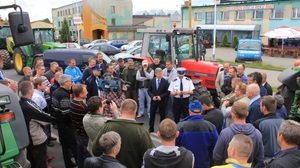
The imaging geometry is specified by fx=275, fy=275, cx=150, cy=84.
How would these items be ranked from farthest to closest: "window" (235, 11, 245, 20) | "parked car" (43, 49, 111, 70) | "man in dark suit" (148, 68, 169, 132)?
1. "window" (235, 11, 245, 20)
2. "parked car" (43, 49, 111, 70)
3. "man in dark suit" (148, 68, 169, 132)

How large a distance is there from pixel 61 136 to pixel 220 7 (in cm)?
3697

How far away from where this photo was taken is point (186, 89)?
255 inches

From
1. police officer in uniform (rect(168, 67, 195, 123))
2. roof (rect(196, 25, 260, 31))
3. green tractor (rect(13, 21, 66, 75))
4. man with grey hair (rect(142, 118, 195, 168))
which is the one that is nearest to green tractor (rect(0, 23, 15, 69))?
green tractor (rect(13, 21, 66, 75))

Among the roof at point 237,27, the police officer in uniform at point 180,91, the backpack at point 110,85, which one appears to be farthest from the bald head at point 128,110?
the roof at point 237,27

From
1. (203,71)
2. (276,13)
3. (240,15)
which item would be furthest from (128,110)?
(240,15)

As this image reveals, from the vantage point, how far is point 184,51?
8703mm

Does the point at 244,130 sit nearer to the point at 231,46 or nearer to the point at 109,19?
the point at 231,46

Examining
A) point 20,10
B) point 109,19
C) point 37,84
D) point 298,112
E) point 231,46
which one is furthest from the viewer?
point 109,19

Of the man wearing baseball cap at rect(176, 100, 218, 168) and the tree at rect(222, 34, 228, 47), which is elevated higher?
the tree at rect(222, 34, 228, 47)

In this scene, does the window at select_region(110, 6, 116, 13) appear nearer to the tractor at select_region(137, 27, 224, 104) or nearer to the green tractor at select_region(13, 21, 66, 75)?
the green tractor at select_region(13, 21, 66, 75)

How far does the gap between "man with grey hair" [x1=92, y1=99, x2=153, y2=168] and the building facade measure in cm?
3166

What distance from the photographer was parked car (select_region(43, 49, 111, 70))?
11.6 m

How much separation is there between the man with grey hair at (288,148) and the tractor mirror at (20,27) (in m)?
3.36

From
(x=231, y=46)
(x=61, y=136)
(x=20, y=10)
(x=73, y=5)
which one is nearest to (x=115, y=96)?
(x=61, y=136)
